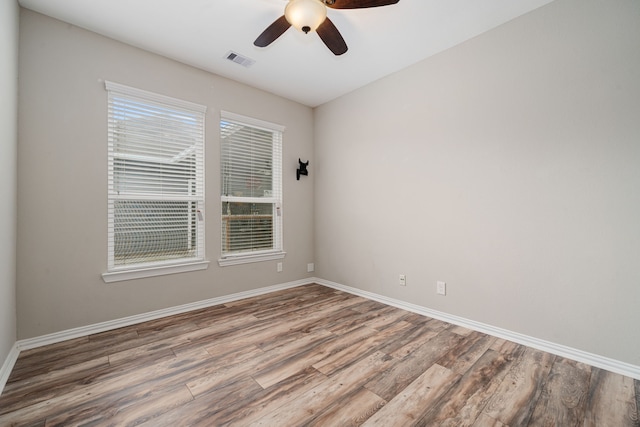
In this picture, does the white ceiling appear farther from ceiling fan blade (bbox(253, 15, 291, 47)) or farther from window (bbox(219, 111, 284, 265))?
window (bbox(219, 111, 284, 265))

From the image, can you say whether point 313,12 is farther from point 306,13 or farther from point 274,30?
point 274,30

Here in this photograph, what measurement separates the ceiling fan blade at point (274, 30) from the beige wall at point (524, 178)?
1.65 m

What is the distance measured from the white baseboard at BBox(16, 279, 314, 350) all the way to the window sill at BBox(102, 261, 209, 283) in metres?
0.39

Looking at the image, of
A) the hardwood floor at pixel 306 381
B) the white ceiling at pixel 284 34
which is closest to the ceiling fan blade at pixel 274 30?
the white ceiling at pixel 284 34

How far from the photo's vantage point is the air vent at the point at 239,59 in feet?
9.75

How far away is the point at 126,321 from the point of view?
8.98 feet

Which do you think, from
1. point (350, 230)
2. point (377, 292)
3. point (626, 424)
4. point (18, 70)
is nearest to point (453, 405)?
point (626, 424)

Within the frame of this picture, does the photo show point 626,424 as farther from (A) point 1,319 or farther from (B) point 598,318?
(A) point 1,319

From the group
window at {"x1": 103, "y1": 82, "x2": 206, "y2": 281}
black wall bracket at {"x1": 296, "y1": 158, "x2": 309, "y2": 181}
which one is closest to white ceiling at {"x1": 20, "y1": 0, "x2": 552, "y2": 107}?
window at {"x1": 103, "y1": 82, "x2": 206, "y2": 281}

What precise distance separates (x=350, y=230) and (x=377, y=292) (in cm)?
90

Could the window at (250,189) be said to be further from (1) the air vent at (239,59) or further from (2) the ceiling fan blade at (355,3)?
(2) the ceiling fan blade at (355,3)

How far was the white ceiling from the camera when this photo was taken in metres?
2.29

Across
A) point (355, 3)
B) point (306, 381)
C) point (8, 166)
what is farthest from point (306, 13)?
point (306, 381)

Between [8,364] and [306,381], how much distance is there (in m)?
2.13
